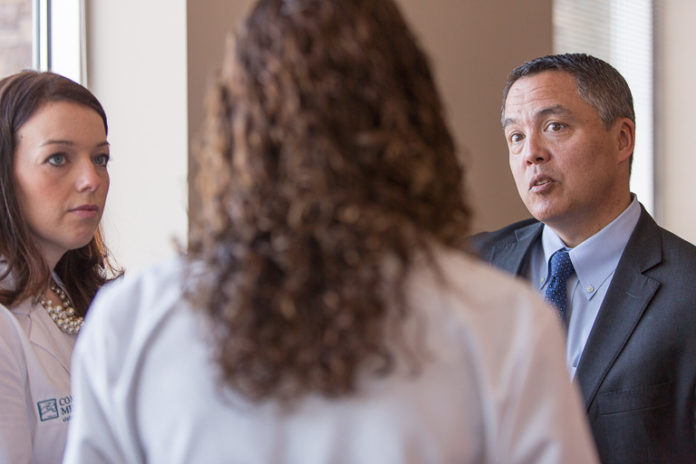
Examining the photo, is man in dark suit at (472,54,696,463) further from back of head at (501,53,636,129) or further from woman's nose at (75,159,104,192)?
woman's nose at (75,159,104,192)

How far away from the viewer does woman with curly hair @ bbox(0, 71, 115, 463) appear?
5.51 feet

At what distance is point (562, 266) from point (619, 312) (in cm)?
27

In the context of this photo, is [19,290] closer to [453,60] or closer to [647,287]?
[647,287]

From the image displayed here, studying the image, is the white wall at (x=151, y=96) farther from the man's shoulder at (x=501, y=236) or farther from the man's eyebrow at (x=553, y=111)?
the man's shoulder at (x=501, y=236)

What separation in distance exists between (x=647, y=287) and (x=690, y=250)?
0.17 metres

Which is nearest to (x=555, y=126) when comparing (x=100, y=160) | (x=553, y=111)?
(x=553, y=111)

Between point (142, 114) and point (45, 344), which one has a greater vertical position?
point (142, 114)

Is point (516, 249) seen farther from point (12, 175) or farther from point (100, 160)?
point (12, 175)

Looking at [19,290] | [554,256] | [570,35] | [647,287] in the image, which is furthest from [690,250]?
[570,35]

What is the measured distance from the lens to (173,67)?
2.16 meters

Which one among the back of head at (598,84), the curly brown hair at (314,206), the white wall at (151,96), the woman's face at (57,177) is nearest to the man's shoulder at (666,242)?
the back of head at (598,84)

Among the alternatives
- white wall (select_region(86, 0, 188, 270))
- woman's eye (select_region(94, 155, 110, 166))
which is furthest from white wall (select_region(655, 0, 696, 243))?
woman's eye (select_region(94, 155, 110, 166))

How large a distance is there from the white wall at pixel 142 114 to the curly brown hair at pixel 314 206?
1.30 metres

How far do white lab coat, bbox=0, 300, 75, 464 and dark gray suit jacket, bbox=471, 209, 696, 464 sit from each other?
4.09ft
